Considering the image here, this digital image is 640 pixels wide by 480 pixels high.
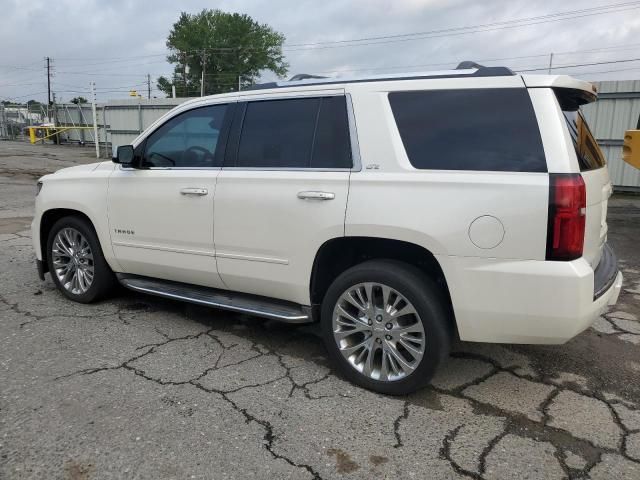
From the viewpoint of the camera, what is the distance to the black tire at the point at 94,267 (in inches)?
183

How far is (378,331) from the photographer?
3252 mm

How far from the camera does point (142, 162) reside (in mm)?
4367

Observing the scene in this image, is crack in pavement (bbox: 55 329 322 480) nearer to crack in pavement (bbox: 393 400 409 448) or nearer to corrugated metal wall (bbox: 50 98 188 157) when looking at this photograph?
crack in pavement (bbox: 393 400 409 448)

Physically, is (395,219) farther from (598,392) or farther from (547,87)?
(598,392)

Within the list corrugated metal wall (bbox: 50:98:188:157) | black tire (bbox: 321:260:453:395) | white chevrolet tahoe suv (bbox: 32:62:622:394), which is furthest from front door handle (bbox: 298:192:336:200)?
corrugated metal wall (bbox: 50:98:188:157)

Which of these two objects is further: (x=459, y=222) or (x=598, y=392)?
(x=598, y=392)

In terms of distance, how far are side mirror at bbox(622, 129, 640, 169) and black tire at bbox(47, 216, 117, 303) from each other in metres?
6.25

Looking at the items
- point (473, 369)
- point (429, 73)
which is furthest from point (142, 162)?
point (473, 369)

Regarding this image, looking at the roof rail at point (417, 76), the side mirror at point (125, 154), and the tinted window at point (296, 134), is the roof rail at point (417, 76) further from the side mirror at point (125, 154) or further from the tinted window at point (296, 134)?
the side mirror at point (125, 154)

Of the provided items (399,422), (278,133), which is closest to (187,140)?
(278,133)

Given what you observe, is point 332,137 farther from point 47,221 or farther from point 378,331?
point 47,221

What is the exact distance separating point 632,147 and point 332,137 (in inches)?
198

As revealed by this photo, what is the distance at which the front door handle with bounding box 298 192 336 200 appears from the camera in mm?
3297

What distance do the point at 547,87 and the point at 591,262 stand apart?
3.29 feet
